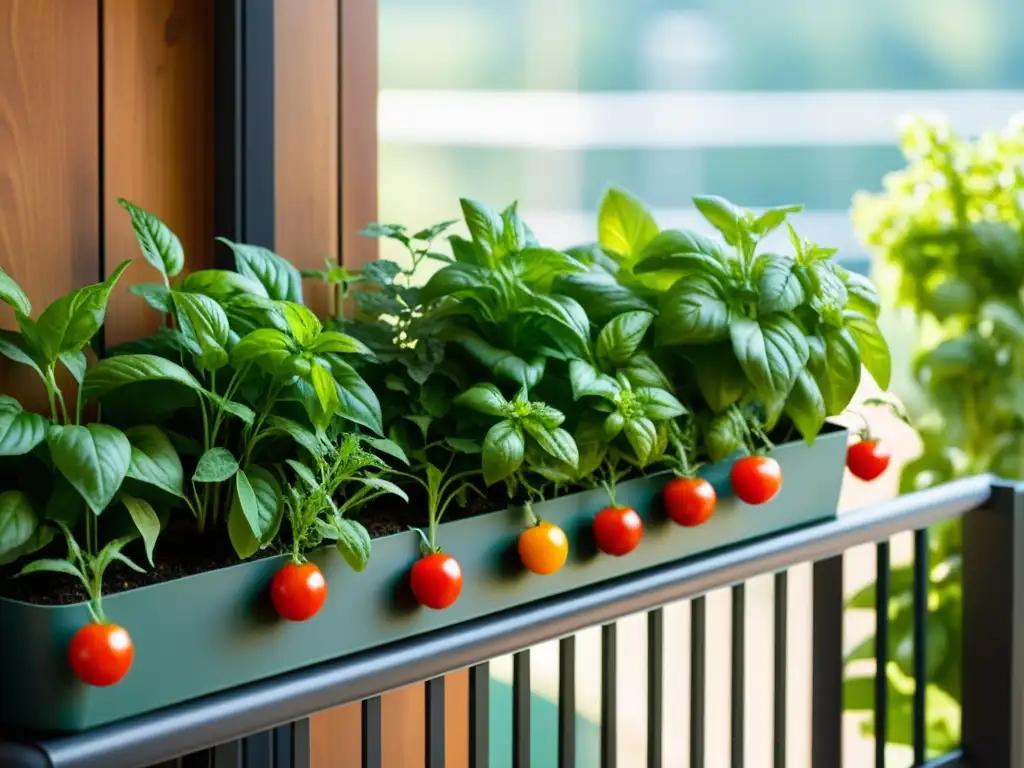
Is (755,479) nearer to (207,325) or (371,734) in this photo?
(371,734)

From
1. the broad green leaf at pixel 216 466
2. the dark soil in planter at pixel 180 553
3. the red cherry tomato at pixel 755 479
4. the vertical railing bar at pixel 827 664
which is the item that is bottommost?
the vertical railing bar at pixel 827 664

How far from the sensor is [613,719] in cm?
112

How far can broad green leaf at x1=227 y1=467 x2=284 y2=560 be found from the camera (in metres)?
0.82

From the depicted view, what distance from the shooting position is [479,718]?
3.27 feet

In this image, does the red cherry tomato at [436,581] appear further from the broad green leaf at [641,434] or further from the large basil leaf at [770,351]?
the large basil leaf at [770,351]

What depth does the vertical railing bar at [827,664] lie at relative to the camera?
4.48ft

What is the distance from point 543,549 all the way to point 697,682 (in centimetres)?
32

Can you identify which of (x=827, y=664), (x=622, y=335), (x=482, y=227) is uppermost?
(x=482, y=227)

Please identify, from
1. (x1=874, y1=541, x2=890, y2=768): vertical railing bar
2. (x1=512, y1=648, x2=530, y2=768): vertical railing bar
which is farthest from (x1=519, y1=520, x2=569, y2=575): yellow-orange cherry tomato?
(x1=874, y1=541, x2=890, y2=768): vertical railing bar

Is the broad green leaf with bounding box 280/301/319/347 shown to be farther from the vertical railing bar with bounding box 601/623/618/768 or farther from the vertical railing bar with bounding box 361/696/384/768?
the vertical railing bar with bounding box 601/623/618/768

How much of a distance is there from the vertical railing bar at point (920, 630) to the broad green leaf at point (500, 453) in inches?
26.7

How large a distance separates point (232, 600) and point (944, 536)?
73.9 inches

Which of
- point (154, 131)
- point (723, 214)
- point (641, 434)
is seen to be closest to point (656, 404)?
point (641, 434)

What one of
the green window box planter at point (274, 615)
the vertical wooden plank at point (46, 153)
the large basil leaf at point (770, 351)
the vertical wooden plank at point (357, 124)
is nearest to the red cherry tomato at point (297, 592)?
the green window box planter at point (274, 615)
